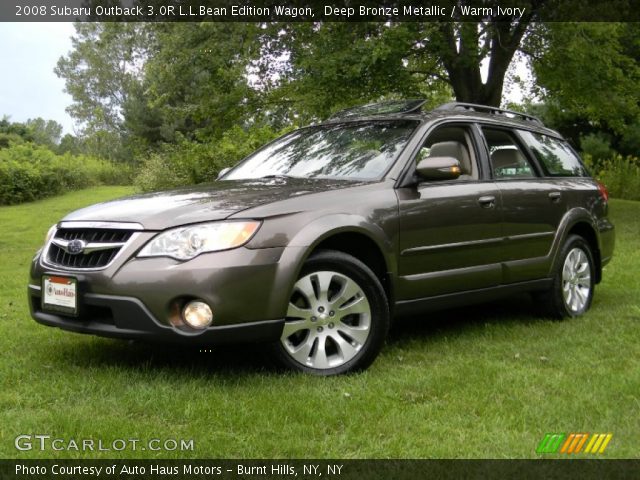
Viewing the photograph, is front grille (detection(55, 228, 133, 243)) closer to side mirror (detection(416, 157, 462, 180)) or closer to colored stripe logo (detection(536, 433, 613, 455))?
side mirror (detection(416, 157, 462, 180))

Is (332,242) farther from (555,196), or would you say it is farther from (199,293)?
(555,196)

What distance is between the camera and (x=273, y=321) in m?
3.93

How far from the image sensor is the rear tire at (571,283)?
5922 millimetres

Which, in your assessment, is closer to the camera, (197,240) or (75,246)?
(197,240)

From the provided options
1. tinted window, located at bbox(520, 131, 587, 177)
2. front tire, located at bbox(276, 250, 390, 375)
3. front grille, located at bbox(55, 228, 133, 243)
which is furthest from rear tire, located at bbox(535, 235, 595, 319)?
front grille, located at bbox(55, 228, 133, 243)

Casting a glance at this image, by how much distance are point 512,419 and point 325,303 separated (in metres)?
1.23

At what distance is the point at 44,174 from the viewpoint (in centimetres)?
2584

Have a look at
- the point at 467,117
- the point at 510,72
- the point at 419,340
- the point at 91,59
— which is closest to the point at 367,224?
the point at 419,340

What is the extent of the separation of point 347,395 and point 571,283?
10.1 feet

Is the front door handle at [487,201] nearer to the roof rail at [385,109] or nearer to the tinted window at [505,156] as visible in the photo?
the tinted window at [505,156]

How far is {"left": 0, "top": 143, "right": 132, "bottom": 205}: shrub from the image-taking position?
24.2m

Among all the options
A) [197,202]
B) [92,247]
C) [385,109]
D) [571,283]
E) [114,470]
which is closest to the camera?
[114,470]

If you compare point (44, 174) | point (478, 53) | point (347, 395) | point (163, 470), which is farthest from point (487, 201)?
point (44, 174)

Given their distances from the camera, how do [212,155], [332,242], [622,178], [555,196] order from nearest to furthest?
[332,242] < [555,196] < [212,155] < [622,178]
